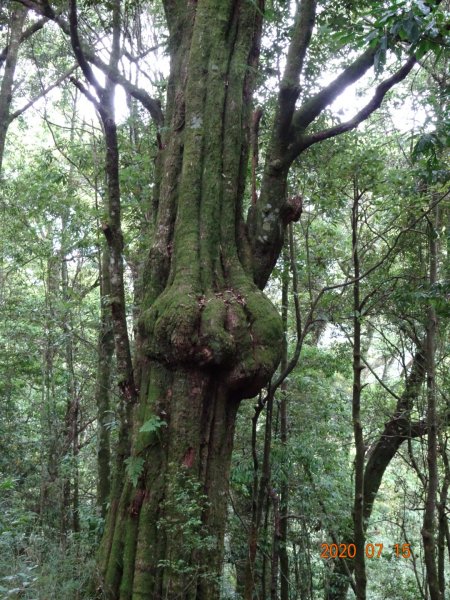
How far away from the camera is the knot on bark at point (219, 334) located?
387 centimetres

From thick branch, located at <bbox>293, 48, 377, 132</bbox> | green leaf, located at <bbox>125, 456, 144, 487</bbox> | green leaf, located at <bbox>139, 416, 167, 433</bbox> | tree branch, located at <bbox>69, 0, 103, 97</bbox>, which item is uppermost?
tree branch, located at <bbox>69, 0, 103, 97</bbox>

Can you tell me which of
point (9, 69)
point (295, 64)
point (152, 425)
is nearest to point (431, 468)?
point (152, 425)

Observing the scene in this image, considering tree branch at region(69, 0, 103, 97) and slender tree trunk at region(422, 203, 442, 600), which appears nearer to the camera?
tree branch at region(69, 0, 103, 97)

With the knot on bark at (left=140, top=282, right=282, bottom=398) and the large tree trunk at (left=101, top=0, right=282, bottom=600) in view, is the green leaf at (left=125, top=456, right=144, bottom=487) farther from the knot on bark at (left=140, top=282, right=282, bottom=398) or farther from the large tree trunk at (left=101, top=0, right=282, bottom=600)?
the knot on bark at (left=140, top=282, right=282, bottom=398)

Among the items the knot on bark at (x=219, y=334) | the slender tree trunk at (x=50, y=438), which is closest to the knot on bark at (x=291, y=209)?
the knot on bark at (x=219, y=334)

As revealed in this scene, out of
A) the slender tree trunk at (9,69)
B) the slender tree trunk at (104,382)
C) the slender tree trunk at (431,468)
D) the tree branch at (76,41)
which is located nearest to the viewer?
the tree branch at (76,41)

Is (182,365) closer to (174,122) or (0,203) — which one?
(174,122)

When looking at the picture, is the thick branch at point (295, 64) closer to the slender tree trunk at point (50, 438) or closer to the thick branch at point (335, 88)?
the thick branch at point (335, 88)

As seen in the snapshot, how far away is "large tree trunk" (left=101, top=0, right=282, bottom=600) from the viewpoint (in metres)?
3.75

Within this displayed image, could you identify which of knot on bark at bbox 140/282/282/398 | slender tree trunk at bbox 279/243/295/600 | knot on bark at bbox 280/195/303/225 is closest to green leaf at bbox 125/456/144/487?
knot on bark at bbox 140/282/282/398

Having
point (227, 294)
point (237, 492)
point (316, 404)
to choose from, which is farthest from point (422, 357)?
point (227, 294)

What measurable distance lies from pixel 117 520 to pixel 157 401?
3.14 feet

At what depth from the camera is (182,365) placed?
4004 millimetres

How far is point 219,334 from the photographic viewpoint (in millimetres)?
3838
